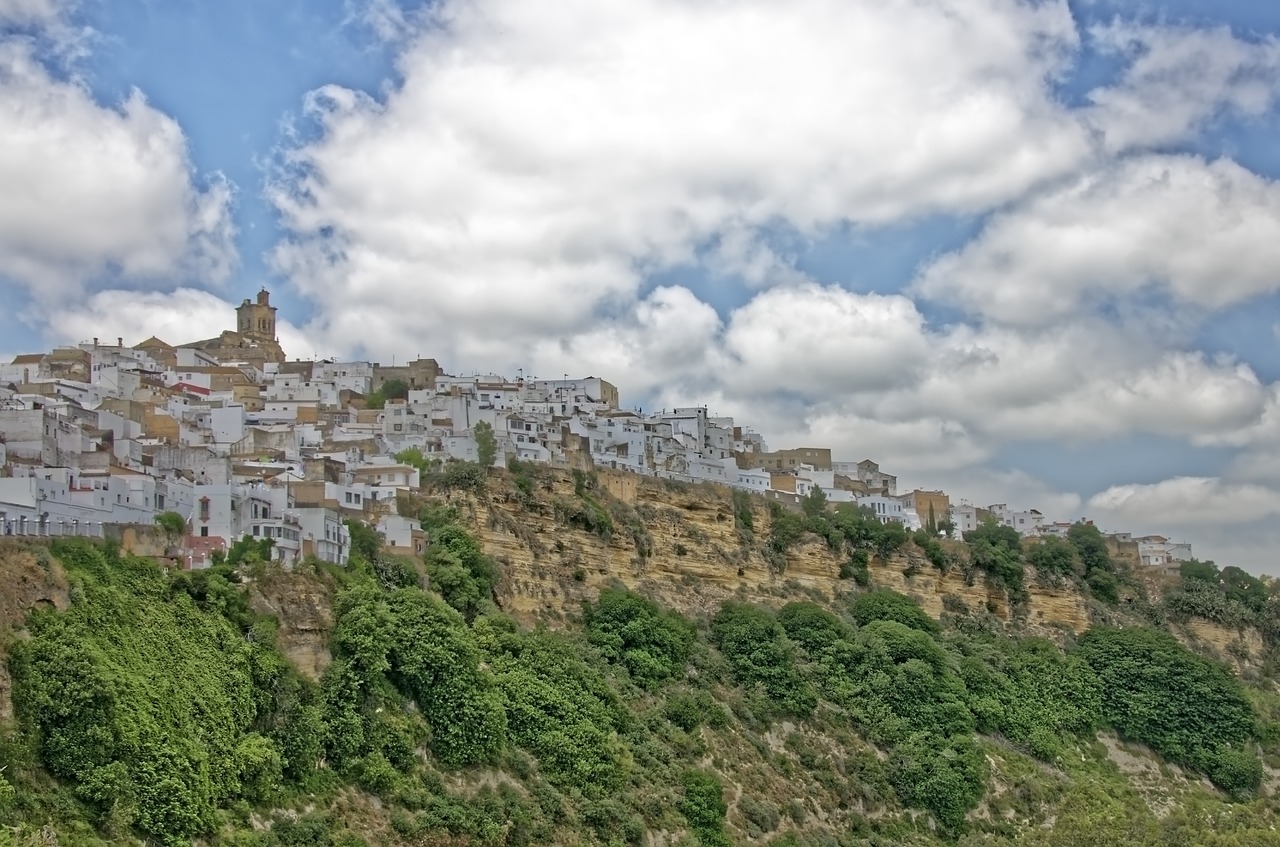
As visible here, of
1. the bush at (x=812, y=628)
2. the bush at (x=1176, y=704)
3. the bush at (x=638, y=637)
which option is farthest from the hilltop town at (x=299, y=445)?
the bush at (x=1176, y=704)

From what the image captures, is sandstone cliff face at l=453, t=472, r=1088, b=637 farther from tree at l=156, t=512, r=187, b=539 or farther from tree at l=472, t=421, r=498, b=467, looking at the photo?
tree at l=156, t=512, r=187, b=539

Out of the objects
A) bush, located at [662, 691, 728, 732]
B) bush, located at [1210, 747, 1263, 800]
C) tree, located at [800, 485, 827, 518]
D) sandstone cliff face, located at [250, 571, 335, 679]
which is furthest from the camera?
tree, located at [800, 485, 827, 518]

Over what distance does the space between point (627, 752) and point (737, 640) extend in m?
8.69

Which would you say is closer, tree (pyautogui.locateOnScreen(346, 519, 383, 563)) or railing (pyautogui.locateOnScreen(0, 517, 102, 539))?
railing (pyautogui.locateOnScreen(0, 517, 102, 539))

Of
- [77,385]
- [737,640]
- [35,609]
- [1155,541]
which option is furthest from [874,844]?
[1155,541]

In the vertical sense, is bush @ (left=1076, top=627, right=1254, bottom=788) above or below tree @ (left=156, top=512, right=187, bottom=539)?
below

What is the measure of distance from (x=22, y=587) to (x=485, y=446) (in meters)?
19.8

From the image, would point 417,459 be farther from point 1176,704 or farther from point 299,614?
point 1176,704

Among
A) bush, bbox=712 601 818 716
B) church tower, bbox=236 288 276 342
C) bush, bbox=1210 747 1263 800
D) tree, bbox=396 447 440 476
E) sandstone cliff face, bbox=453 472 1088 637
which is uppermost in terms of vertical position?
church tower, bbox=236 288 276 342

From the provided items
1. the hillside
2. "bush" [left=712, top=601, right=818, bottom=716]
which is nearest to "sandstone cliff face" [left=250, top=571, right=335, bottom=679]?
the hillside

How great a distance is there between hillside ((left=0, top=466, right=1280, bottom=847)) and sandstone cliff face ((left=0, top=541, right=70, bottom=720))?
2.1 inches

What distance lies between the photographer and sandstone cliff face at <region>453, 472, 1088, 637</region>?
41250 mm

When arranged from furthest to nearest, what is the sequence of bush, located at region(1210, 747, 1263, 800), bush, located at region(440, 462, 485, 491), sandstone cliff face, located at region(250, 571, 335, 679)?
bush, located at region(1210, 747, 1263, 800) → bush, located at region(440, 462, 485, 491) → sandstone cliff face, located at region(250, 571, 335, 679)

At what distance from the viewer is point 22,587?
81.1 feet
